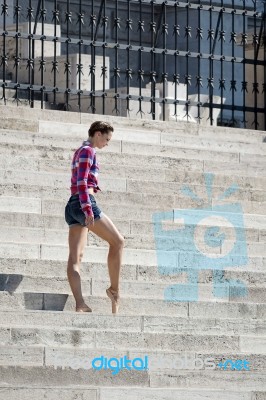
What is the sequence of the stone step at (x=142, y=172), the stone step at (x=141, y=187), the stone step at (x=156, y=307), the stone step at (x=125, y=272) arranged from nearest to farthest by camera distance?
1. the stone step at (x=156, y=307)
2. the stone step at (x=125, y=272)
3. the stone step at (x=141, y=187)
4. the stone step at (x=142, y=172)

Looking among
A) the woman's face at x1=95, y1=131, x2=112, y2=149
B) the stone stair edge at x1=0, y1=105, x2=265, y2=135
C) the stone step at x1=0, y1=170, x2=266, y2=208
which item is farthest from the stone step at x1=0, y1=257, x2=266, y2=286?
the stone stair edge at x1=0, y1=105, x2=265, y2=135

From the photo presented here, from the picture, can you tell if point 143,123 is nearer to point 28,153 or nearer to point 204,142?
point 204,142

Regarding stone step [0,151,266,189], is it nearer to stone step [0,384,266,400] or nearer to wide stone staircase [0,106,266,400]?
wide stone staircase [0,106,266,400]

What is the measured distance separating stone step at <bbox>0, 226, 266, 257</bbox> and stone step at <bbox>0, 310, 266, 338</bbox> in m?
1.60

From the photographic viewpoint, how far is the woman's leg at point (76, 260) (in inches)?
473

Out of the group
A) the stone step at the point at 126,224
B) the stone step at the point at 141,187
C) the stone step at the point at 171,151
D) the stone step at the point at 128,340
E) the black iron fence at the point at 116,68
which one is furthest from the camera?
the black iron fence at the point at 116,68

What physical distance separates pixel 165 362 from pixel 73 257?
44.6 inches

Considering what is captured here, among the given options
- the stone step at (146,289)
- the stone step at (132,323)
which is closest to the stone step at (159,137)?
the stone step at (146,289)

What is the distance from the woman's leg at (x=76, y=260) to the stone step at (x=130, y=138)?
3223mm

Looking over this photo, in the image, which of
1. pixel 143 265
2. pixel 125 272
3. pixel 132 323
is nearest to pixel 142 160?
pixel 143 265

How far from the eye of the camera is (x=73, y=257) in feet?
39.7

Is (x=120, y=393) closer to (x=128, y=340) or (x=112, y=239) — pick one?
(x=128, y=340)

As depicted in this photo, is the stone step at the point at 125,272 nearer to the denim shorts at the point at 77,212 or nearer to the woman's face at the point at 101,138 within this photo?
the denim shorts at the point at 77,212

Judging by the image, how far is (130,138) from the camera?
1622 cm
